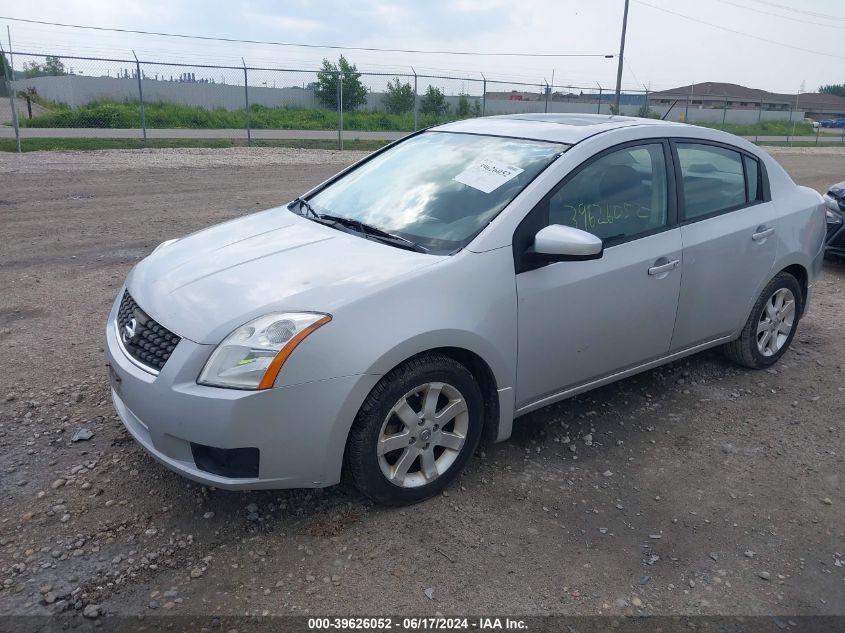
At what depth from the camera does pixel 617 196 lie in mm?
3816

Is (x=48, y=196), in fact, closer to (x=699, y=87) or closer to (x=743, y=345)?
(x=743, y=345)

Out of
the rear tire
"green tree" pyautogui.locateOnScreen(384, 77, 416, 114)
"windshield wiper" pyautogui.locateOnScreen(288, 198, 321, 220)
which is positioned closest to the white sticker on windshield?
"windshield wiper" pyautogui.locateOnScreen(288, 198, 321, 220)

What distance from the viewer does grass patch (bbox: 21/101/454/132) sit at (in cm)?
2306

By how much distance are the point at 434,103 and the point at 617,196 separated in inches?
943

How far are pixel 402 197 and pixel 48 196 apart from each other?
876cm

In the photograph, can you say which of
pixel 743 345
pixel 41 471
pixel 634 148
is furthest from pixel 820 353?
pixel 41 471

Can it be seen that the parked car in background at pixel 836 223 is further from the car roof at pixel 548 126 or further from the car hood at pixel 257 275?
the car hood at pixel 257 275

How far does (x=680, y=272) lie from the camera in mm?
3977

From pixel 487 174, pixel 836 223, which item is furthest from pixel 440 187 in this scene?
Answer: pixel 836 223

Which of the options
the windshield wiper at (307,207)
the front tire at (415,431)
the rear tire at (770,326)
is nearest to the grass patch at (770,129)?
the rear tire at (770,326)

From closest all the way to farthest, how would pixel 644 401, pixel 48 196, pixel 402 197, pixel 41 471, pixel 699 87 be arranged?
pixel 41 471, pixel 402 197, pixel 644 401, pixel 48 196, pixel 699 87

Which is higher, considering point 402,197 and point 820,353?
point 402,197

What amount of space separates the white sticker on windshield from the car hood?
62 centimetres

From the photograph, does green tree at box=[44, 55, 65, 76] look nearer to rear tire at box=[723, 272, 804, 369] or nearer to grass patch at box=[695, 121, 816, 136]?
rear tire at box=[723, 272, 804, 369]
